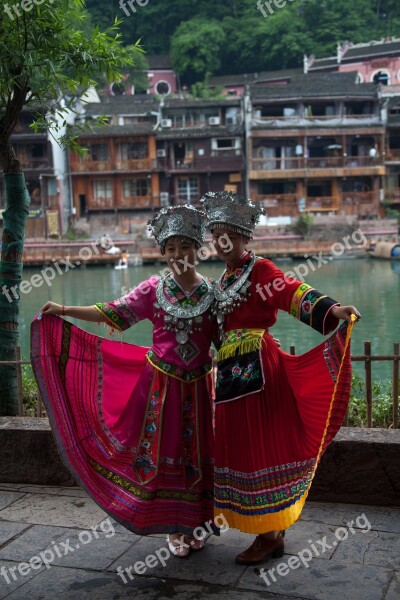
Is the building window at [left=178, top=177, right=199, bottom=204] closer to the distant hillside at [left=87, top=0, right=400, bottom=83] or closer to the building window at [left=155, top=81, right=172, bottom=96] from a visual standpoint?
the distant hillside at [left=87, top=0, right=400, bottom=83]

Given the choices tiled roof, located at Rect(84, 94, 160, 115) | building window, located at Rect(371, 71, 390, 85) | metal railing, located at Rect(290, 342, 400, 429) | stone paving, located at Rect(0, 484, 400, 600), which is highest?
building window, located at Rect(371, 71, 390, 85)

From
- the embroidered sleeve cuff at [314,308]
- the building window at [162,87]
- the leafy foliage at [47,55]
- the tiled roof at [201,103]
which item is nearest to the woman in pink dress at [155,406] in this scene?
the embroidered sleeve cuff at [314,308]

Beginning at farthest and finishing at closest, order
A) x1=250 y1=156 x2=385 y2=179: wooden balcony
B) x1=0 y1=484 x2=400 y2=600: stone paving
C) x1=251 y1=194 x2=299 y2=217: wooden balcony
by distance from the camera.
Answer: x1=251 y1=194 x2=299 y2=217: wooden balcony → x1=250 y1=156 x2=385 y2=179: wooden balcony → x1=0 y1=484 x2=400 y2=600: stone paving

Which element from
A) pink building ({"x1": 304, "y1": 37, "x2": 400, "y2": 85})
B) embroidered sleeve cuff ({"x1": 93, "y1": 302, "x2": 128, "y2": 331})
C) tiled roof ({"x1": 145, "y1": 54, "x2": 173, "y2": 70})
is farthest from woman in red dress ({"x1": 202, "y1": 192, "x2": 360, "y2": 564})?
tiled roof ({"x1": 145, "y1": 54, "x2": 173, "y2": 70})

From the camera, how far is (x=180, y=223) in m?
2.96

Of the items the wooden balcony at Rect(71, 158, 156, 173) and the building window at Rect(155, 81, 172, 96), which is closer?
the wooden balcony at Rect(71, 158, 156, 173)

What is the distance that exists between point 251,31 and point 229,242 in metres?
48.2

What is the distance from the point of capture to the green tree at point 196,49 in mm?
44844

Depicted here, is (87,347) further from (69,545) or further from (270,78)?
(270,78)

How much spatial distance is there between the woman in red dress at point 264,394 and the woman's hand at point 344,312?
48 mm

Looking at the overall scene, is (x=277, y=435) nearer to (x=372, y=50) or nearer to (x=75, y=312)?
(x=75, y=312)

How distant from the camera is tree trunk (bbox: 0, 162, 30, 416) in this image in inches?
163

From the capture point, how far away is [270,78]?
43.2 m

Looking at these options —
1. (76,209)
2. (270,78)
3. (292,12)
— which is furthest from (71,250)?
(292,12)
